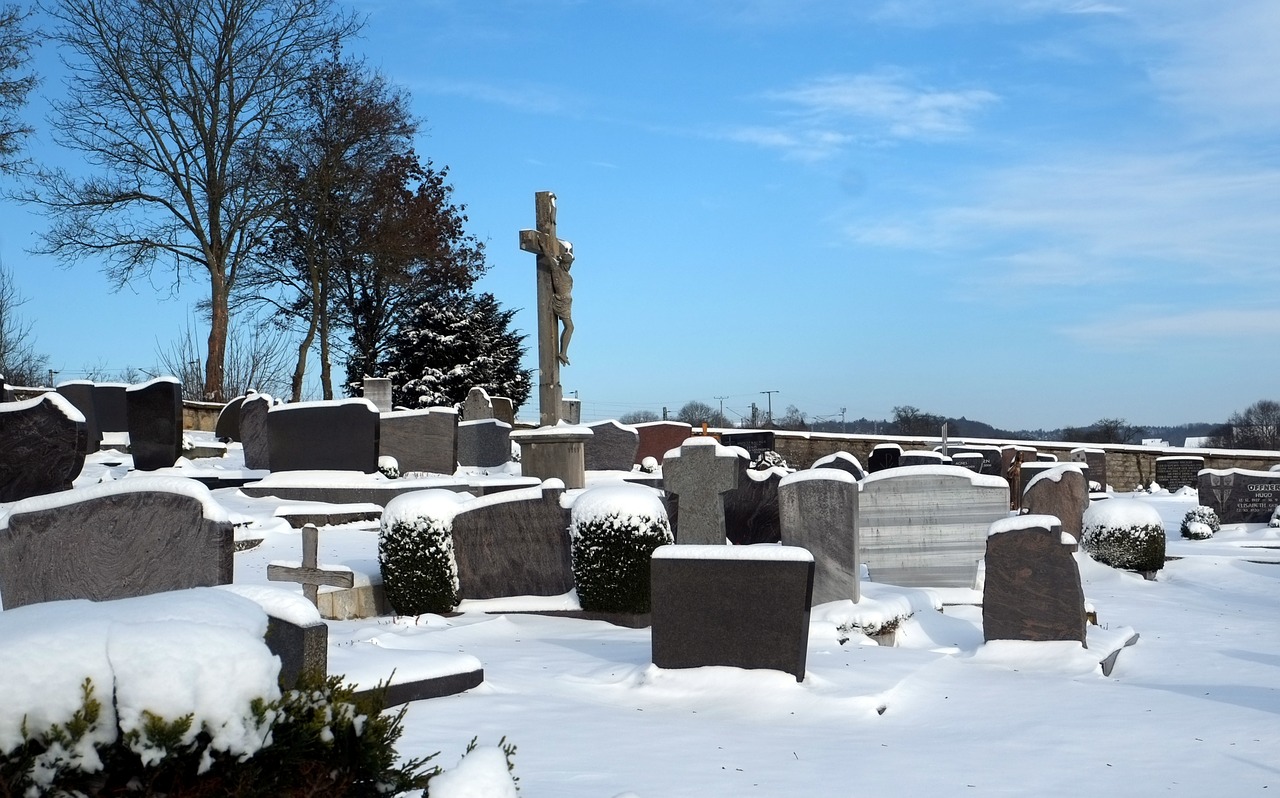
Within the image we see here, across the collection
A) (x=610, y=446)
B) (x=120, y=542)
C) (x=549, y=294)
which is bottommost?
(x=120, y=542)

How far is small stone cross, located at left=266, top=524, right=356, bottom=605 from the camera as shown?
9680 millimetres

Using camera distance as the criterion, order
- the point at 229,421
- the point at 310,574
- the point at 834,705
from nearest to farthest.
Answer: the point at 834,705 → the point at 310,574 → the point at 229,421

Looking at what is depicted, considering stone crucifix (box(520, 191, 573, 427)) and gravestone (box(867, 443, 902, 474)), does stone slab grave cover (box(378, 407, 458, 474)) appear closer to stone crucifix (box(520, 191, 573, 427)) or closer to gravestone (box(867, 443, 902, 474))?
stone crucifix (box(520, 191, 573, 427))

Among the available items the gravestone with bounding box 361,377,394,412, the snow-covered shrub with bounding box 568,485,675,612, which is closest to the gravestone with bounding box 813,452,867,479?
the snow-covered shrub with bounding box 568,485,675,612

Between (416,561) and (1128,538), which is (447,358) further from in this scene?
(416,561)

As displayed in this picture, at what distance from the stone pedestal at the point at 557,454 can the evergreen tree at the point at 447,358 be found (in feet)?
73.5

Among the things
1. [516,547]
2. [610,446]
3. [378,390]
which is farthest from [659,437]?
[516,547]

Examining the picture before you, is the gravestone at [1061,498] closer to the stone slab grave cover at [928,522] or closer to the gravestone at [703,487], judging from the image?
the stone slab grave cover at [928,522]

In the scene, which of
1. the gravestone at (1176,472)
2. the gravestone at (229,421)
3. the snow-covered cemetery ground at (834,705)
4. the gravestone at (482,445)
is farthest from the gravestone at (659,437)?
the snow-covered cemetery ground at (834,705)

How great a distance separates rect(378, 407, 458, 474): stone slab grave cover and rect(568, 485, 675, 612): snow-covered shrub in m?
10.0

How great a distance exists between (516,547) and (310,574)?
6.13 feet

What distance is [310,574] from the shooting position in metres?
9.70

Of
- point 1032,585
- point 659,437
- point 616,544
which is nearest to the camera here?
point 1032,585

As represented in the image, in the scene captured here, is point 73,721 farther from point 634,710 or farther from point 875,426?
point 875,426
